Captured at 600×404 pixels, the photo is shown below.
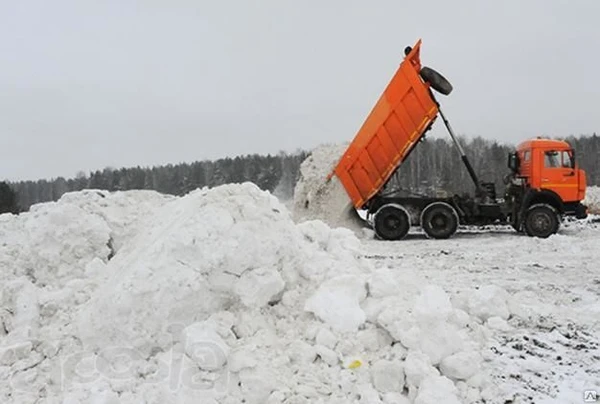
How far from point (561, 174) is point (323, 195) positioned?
612 cm

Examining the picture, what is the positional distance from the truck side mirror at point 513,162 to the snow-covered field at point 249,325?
27.9 feet

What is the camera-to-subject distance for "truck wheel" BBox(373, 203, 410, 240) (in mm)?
13508

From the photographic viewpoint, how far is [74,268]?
18.4ft

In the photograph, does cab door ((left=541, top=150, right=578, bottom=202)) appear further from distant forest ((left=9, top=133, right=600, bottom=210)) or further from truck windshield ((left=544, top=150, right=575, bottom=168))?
distant forest ((left=9, top=133, right=600, bottom=210))

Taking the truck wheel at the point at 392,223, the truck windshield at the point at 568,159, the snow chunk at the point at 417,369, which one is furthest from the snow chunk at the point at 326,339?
the truck windshield at the point at 568,159

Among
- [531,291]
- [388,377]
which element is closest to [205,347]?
[388,377]

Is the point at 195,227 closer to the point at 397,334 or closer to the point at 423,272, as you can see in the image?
the point at 397,334

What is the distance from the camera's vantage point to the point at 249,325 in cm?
420

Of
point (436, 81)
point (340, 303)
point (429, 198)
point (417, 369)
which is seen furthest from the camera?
point (429, 198)

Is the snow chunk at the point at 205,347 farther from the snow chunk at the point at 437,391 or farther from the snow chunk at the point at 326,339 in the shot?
the snow chunk at the point at 437,391

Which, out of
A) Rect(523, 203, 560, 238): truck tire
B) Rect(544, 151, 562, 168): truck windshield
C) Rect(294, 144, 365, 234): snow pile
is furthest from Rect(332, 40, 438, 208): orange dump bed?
Rect(523, 203, 560, 238): truck tire

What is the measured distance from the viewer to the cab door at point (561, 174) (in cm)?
1289

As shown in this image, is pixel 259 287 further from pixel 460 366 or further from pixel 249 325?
pixel 460 366

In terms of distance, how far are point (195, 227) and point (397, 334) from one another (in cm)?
197
